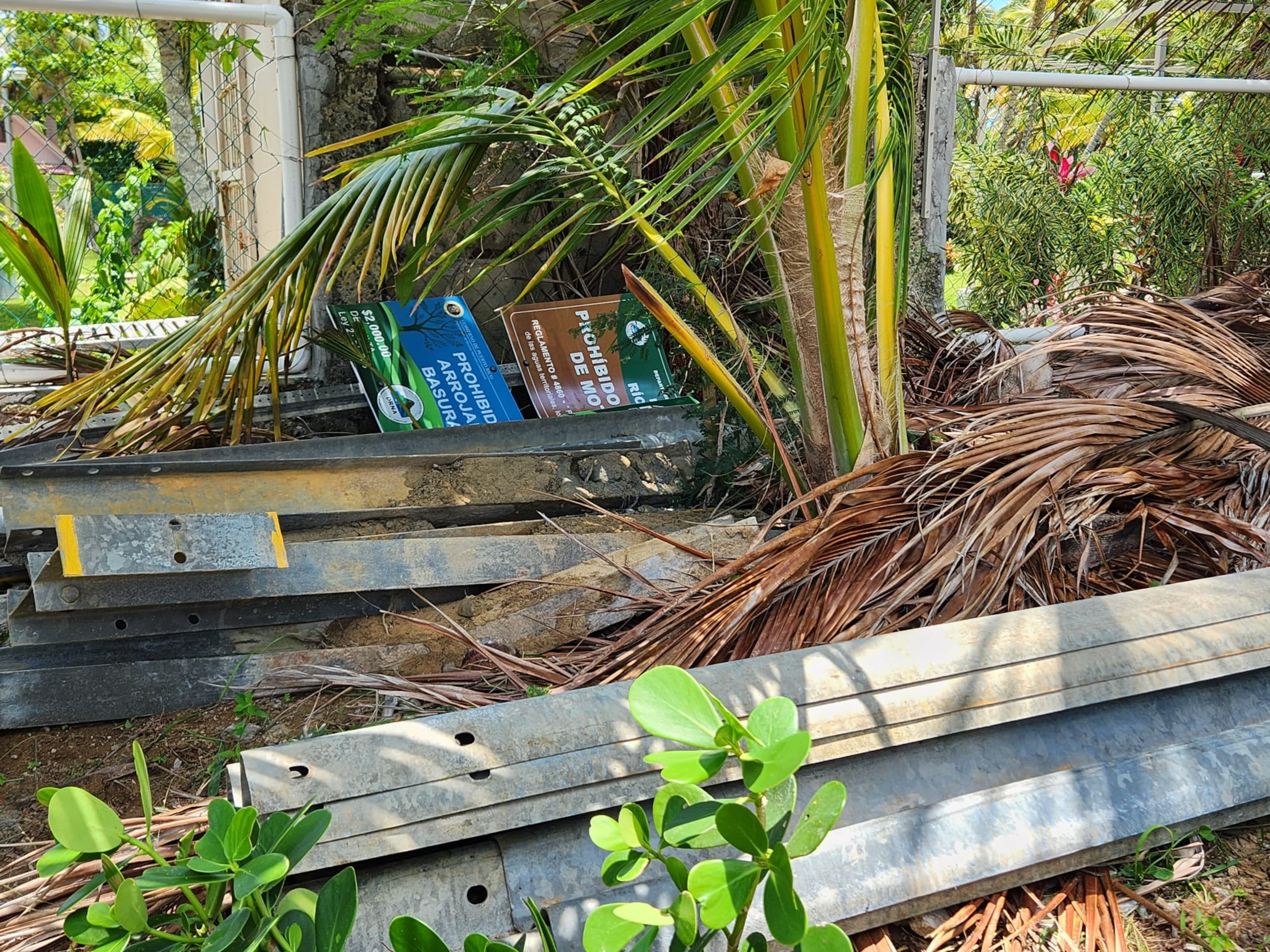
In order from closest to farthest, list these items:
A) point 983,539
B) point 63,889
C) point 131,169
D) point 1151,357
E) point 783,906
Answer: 1. point 783,906
2. point 63,889
3. point 983,539
4. point 1151,357
5. point 131,169

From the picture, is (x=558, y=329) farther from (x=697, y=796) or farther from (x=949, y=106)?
(x=697, y=796)

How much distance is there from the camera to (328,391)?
11.1 ft

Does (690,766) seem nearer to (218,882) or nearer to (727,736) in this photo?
(727,736)

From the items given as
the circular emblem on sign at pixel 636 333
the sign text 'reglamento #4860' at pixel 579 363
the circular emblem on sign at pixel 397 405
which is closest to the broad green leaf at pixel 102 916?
the circular emblem on sign at pixel 397 405

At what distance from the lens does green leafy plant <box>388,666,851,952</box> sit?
801mm

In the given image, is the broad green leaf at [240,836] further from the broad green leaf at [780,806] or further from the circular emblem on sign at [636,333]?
the circular emblem on sign at [636,333]

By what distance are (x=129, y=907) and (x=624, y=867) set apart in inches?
17.5

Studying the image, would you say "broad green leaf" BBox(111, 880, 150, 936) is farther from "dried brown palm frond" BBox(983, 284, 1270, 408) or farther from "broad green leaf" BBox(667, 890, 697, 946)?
"dried brown palm frond" BBox(983, 284, 1270, 408)

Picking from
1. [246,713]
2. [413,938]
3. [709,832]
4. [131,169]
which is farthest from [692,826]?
[131,169]

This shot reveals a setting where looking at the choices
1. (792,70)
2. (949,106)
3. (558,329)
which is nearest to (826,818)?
Answer: (792,70)

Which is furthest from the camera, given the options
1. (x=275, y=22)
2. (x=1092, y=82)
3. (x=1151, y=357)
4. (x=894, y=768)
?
(x=1092, y=82)

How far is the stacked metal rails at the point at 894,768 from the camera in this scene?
111cm

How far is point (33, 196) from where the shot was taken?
245cm

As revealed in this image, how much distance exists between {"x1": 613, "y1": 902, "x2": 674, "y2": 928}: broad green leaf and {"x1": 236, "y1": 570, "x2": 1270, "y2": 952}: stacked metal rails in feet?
0.89
